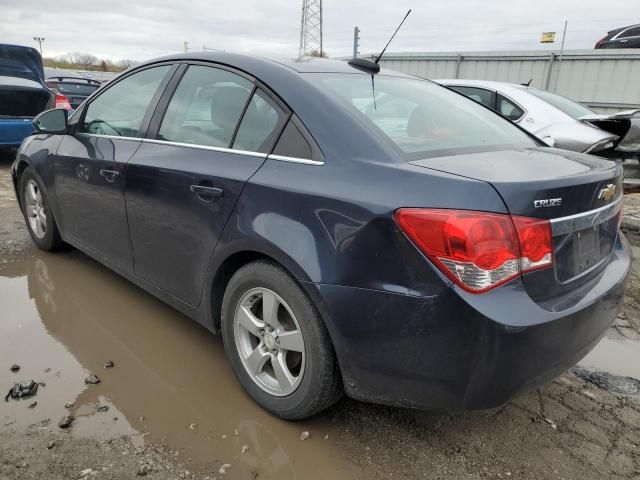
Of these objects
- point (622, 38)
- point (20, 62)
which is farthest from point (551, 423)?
point (622, 38)

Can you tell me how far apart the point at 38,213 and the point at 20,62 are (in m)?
5.52

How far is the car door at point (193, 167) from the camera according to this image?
7.64 ft

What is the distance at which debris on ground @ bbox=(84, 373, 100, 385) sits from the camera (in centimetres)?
255

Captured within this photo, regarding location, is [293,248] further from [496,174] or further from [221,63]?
[221,63]

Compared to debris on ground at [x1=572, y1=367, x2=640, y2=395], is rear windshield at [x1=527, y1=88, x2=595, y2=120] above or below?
above

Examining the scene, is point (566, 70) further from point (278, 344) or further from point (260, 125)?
point (278, 344)

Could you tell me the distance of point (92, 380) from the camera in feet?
8.42

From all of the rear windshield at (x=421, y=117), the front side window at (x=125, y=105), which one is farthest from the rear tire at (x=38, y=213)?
the rear windshield at (x=421, y=117)

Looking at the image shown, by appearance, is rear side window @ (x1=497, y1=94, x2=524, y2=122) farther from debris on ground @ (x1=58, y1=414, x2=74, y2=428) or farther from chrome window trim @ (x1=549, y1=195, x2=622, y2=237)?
debris on ground @ (x1=58, y1=414, x2=74, y2=428)

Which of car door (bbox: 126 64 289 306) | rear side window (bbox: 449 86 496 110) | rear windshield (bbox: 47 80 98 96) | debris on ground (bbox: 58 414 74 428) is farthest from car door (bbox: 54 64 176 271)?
rear windshield (bbox: 47 80 98 96)

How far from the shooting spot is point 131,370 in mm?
2689

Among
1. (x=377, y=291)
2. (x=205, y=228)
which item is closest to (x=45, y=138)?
(x=205, y=228)

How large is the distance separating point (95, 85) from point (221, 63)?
1161cm

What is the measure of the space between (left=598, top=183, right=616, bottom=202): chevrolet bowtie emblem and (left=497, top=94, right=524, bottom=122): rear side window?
4140 mm
